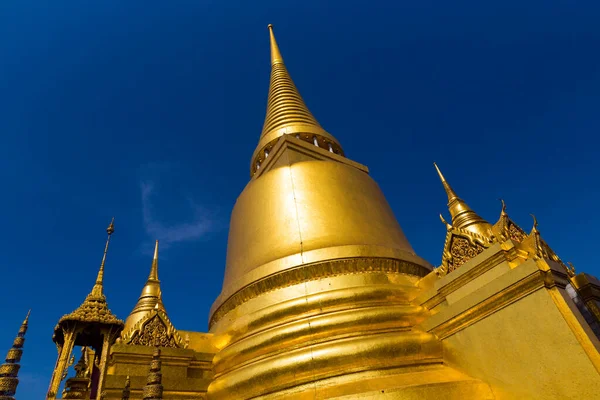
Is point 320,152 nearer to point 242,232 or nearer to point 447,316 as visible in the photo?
point 242,232

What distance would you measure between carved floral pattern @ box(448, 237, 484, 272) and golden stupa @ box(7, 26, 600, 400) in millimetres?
19

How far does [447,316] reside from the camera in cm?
439

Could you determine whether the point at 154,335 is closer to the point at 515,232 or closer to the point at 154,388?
the point at 154,388

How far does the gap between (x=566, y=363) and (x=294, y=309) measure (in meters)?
2.92

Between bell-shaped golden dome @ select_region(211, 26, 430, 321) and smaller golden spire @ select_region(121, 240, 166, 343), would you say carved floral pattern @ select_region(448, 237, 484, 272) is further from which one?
smaller golden spire @ select_region(121, 240, 166, 343)

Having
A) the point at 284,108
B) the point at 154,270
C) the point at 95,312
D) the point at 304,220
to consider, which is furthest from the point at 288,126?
the point at 95,312

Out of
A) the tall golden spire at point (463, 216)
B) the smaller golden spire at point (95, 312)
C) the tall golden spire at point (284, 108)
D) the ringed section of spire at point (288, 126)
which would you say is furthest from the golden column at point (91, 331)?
the tall golden spire at point (463, 216)

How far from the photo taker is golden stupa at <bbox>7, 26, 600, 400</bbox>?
11.9 ft

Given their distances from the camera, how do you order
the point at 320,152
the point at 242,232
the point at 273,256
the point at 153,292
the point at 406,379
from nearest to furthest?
the point at 406,379 → the point at 273,256 → the point at 242,232 → the point at 320,152 → the point at 153,292

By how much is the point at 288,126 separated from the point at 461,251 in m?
5.47

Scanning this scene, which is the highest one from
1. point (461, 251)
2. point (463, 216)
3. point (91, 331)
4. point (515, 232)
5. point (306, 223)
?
point (463, 216)

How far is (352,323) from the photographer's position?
191 inches

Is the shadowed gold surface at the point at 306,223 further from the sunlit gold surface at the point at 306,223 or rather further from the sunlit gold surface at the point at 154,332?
the sunlit gold surface at the point at 154,332

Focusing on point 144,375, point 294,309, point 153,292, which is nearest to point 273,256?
point 294,309
